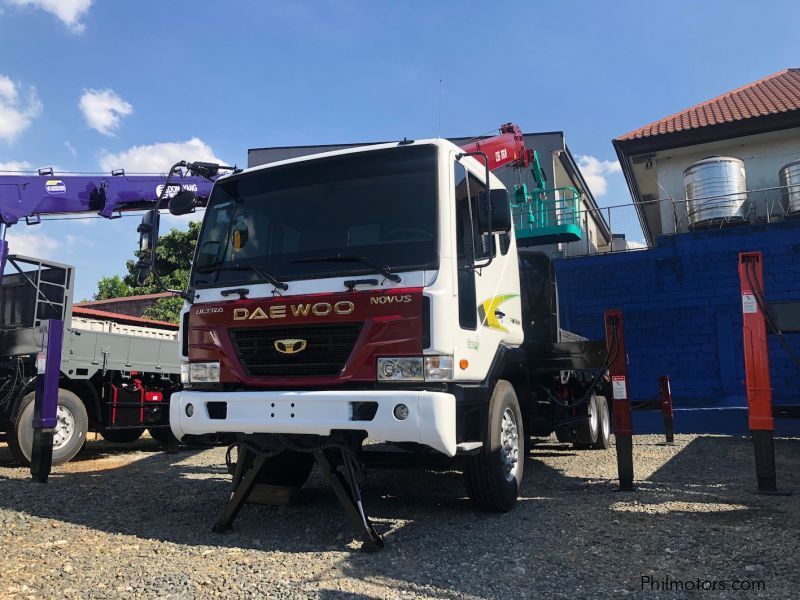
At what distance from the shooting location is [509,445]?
5.20m

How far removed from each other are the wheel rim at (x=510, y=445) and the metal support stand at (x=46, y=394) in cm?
513

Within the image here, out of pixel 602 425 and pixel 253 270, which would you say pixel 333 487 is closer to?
pixel 253 270

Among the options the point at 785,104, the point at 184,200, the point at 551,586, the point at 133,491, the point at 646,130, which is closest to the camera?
the point at 551,586

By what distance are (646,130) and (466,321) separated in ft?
45.8

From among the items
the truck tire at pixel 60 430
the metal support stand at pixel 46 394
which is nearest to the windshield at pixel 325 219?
the metal support stand at pixel 46 394

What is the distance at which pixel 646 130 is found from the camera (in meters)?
16.2

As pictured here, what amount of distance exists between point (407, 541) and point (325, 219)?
2429 mm

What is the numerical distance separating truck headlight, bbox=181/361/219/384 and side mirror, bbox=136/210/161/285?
0.85m

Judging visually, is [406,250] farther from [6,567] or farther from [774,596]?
[6,567]

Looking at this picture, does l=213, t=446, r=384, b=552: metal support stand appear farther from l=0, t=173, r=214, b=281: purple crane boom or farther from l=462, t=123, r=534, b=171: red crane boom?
l=462, t=123, r=534, b=171: red crane boom

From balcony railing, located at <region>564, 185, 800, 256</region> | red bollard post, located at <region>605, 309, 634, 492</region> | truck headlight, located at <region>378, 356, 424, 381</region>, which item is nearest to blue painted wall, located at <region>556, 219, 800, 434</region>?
balcony railing, located at <region>564, 185, 800, 256</region>

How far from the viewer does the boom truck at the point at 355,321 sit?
4.12 meters

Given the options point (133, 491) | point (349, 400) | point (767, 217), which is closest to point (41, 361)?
point (133, 491)

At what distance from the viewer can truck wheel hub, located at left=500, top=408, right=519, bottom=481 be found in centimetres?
510
